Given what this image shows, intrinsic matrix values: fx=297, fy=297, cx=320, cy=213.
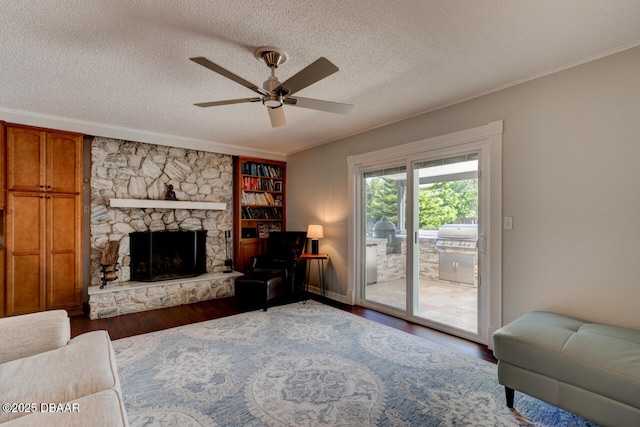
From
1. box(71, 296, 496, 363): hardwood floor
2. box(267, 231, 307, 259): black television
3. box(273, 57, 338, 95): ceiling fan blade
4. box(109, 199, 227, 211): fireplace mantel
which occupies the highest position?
box(273, 57, 338, 95): ceiling fan blade

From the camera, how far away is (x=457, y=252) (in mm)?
3418

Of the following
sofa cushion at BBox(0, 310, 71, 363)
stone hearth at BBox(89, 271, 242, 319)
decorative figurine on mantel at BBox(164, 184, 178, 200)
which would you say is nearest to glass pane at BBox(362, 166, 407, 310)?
stone hearth at BBox(89, 271, 242, 319)

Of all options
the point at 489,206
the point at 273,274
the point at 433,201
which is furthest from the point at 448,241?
the point at 273,274

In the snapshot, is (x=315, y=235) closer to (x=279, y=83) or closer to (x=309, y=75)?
(x=279, y=83)

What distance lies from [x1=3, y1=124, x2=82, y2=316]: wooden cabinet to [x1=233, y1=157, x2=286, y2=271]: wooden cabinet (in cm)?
227

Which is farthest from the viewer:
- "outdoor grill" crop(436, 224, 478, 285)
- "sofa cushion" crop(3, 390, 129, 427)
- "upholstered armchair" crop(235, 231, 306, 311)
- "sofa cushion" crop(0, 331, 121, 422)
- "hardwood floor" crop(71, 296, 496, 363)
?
"upholstered armchair" crop(235, 231, 306, 311)

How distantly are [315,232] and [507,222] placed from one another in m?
2.74

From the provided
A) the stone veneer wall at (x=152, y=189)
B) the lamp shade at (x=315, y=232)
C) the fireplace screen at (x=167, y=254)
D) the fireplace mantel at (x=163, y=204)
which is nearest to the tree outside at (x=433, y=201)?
the lamp shade at (x=315, y=232)

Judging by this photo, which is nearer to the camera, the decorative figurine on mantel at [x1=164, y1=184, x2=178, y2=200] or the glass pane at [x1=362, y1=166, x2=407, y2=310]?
the glass pane at [x1=362, y1=166, x2=407, y2=310]

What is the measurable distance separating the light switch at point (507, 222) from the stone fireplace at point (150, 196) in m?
4.07

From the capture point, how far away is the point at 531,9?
5.98 feet

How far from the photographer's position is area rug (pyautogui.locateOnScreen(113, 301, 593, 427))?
1927mm

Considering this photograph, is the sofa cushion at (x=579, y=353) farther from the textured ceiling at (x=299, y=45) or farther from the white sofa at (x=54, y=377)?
the white sofa at (x=54, y=377)

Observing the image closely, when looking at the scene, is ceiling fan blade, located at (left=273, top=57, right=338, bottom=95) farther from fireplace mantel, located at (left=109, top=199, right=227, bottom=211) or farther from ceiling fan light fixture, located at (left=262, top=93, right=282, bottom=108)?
fireplace mantel, located at (left=109, top=199, right=227, bottom=211)
